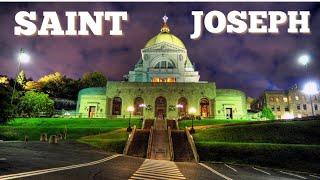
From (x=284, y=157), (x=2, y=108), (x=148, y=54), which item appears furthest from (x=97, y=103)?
(x=284, y=157)

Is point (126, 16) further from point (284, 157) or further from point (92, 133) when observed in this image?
point (92, 133)

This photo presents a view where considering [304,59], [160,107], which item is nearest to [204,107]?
[160,107]

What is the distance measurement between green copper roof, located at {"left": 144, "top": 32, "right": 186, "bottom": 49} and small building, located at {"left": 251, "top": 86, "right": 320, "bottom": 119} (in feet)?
107

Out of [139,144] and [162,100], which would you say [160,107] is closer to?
[162,100]

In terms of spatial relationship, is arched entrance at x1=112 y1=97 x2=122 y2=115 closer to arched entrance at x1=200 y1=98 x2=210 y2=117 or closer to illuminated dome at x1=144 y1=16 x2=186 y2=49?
arched entrance at x1=200 y1=98 x2=210 y2=117

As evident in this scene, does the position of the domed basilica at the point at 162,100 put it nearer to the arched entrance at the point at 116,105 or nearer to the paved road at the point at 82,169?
the arched entrance at the point at 116,105

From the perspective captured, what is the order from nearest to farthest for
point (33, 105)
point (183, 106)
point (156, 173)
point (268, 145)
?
point (156, 173) → point (268, 145) → point (33, 105) → point (183, 106)

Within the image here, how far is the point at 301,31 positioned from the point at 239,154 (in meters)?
11.3

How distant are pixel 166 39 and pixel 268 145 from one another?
59523mm

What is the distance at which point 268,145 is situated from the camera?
95.3ft

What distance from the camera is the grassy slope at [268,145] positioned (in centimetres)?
2578

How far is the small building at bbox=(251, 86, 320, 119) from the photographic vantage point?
95938 mm

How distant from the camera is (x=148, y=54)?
82500mm

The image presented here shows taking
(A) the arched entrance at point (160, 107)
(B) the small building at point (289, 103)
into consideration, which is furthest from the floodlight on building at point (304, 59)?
(B) the small building at point (289, 103)
